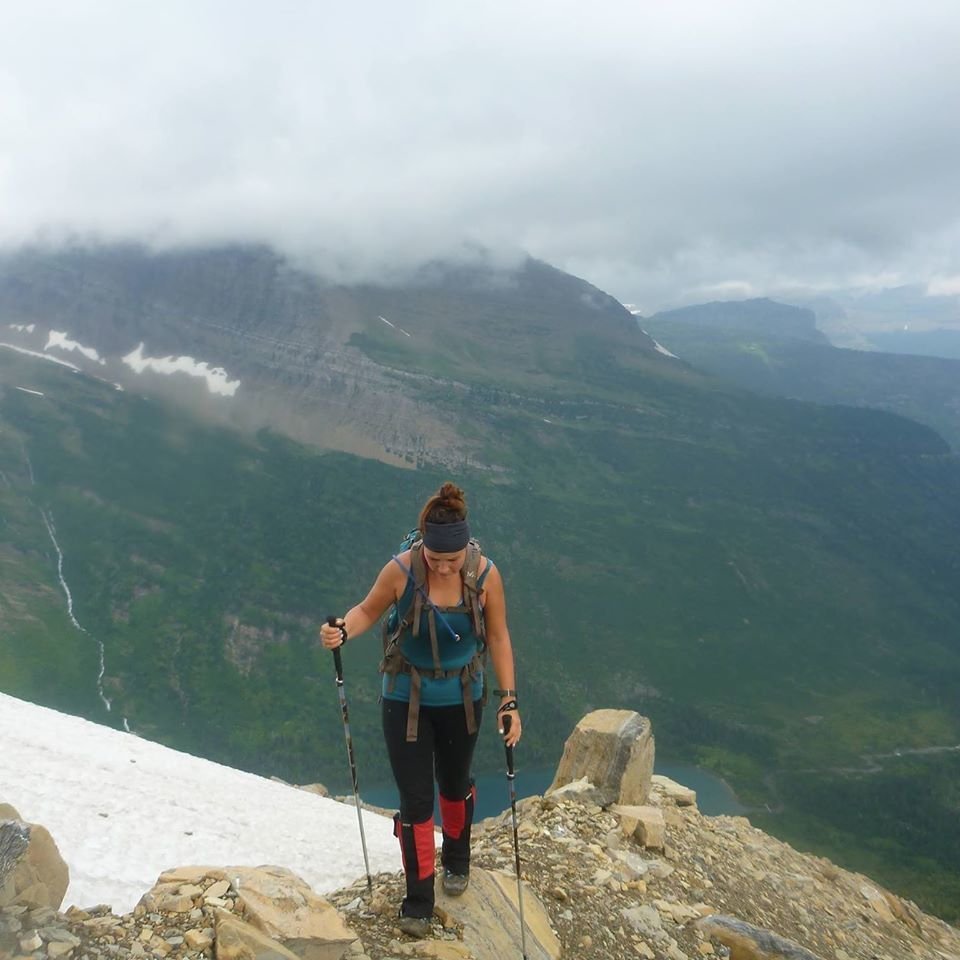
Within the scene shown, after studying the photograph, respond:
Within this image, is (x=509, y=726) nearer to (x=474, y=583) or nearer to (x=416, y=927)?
(x=474, y=583)

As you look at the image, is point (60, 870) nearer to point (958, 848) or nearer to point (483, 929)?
point (483, 929)

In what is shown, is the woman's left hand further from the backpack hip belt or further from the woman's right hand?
the woman's right hand

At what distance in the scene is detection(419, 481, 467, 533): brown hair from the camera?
7762 millimetres

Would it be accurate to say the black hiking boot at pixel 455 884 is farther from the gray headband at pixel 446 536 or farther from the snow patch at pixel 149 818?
the gray headband at pixel 446 536

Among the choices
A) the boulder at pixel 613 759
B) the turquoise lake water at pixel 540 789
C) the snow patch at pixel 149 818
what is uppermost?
the boulder at pixel 613 759

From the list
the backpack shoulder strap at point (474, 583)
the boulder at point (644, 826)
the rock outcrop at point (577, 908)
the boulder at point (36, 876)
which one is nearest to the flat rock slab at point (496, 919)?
the rock outcrop at point (577, 908)

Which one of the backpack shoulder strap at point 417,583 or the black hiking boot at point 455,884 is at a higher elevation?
the backpack shoulder strap at point 417,583

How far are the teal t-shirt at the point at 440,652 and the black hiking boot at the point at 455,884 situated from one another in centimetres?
244

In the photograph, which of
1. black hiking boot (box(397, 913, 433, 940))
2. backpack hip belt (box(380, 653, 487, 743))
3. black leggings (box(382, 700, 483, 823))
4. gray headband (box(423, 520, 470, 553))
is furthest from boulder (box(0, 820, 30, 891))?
gray headband (box(423, 520, 470, 553))

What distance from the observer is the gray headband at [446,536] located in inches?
304

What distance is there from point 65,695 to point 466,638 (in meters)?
222

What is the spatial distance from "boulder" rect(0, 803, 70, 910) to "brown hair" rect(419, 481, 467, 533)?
5.00 meters

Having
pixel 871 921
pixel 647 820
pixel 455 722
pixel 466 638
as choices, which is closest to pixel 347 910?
pixel 455 722

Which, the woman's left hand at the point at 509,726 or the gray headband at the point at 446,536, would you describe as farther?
the woman's left hand at the point at 509,726
